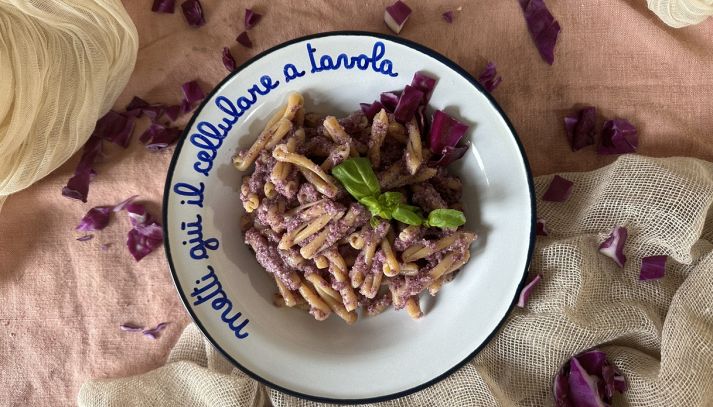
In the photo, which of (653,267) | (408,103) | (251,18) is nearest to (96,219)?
(251,18)

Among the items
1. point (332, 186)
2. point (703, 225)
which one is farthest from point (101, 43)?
point (703, 225)

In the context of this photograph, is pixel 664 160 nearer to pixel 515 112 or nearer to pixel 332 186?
pixel 515 112

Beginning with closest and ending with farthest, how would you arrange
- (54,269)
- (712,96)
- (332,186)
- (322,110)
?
(332,186) → (322,110) → (712,96) → (54,269)

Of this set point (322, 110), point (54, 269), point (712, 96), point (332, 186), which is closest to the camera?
point (332, 186)

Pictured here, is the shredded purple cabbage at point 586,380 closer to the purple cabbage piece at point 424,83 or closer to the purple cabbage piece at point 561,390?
the purple cabbage piece at point 561,390

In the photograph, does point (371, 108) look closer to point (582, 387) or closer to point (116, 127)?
point (116, 127)

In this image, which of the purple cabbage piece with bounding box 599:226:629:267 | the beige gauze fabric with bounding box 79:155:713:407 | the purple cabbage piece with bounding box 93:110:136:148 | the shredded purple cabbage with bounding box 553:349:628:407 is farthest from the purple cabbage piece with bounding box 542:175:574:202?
the purple cabbage piece with bounding box 93:110:136:148

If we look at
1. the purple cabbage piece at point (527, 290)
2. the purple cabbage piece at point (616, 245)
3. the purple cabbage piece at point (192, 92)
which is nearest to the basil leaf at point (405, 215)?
the purple cabbage piece at point (527, 290)

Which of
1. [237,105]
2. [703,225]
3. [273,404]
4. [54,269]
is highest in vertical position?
[237,105]
